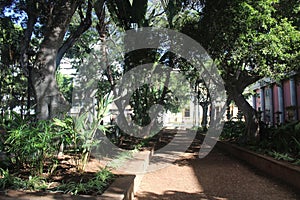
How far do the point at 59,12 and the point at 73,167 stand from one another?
3.57 m

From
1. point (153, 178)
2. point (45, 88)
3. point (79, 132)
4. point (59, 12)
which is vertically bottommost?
point (153, 178)

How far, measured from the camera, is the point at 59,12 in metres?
6.16

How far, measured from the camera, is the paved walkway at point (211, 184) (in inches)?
194

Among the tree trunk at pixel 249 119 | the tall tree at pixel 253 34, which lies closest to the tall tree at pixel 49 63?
the tall tree at pixel 253 34

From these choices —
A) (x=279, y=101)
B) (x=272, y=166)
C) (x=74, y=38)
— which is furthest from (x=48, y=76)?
(x=279, y=101)

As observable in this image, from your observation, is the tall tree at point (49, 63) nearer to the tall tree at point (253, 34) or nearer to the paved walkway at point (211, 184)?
the paved walkway at point (211, 184)

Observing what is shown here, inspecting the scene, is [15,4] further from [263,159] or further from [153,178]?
[263,159]

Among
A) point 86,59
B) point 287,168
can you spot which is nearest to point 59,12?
point 287,168

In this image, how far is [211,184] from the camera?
580 centimetres

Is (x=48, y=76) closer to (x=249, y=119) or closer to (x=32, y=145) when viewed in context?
(x=32, y=145)

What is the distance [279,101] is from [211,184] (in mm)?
16386

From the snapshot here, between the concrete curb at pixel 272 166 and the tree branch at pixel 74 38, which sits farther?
the tree branch at pixel 74 38

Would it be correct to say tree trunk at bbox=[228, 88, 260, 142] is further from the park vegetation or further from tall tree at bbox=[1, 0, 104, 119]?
tall tree at bbox=[1, 0, 104, 119]

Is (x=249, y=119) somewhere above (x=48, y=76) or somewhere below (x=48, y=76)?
below
